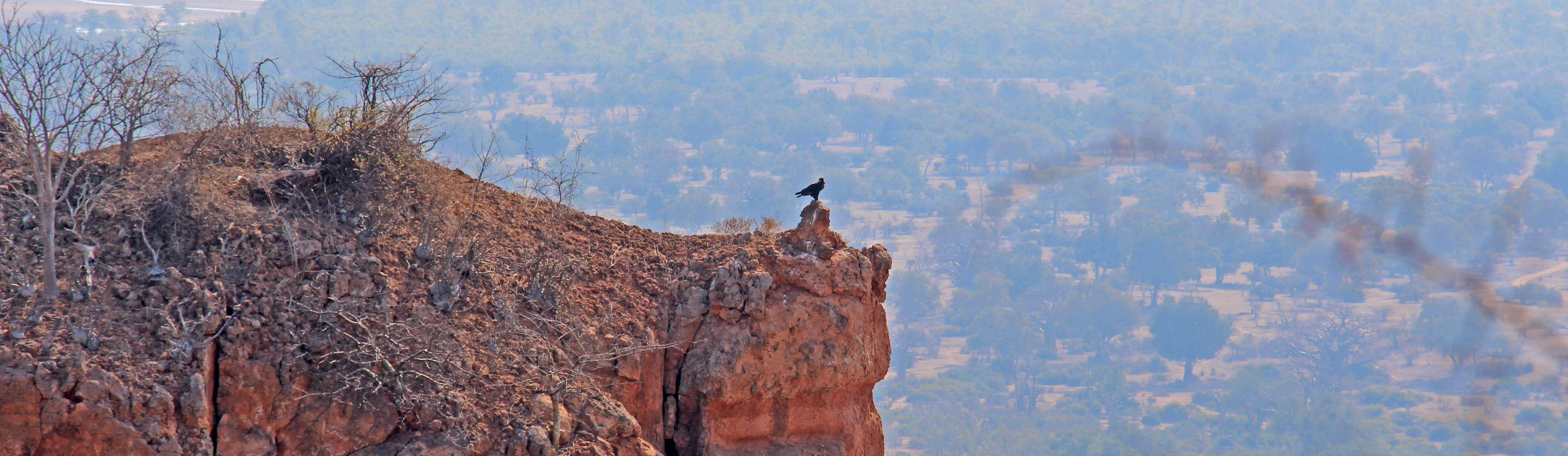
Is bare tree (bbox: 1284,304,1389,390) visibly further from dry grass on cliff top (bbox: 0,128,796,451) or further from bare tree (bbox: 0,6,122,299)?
bare tree (bbox: 0,6,122,299)

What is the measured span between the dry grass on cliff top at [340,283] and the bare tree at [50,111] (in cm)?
30

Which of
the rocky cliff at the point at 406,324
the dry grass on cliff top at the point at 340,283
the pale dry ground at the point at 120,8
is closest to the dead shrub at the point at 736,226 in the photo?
the rocky cliff at the point at 406,324

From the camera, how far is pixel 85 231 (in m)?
11.7

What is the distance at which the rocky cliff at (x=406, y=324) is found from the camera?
417 inches

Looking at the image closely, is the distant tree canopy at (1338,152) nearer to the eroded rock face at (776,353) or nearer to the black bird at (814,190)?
the black bird at (814,190)

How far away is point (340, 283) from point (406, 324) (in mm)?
785

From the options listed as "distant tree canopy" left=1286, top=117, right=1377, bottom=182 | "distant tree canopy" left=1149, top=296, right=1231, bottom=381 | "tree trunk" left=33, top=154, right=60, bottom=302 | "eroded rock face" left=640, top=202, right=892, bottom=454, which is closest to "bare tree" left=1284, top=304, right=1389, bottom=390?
"distant tree canopy" left=1149, top=296, right=1231, bottom=381

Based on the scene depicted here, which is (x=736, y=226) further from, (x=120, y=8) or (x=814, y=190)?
(x=120, y=8)

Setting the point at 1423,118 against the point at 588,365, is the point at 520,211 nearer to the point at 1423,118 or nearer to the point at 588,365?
the point at 588,365

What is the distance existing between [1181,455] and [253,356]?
119838mm

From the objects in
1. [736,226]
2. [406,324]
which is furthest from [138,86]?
[736,226]

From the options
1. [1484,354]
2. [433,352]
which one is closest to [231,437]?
[433,352]

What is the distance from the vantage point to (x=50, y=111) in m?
11.6

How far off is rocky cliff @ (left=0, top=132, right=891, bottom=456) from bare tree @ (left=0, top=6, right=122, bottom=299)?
0.94 feet
